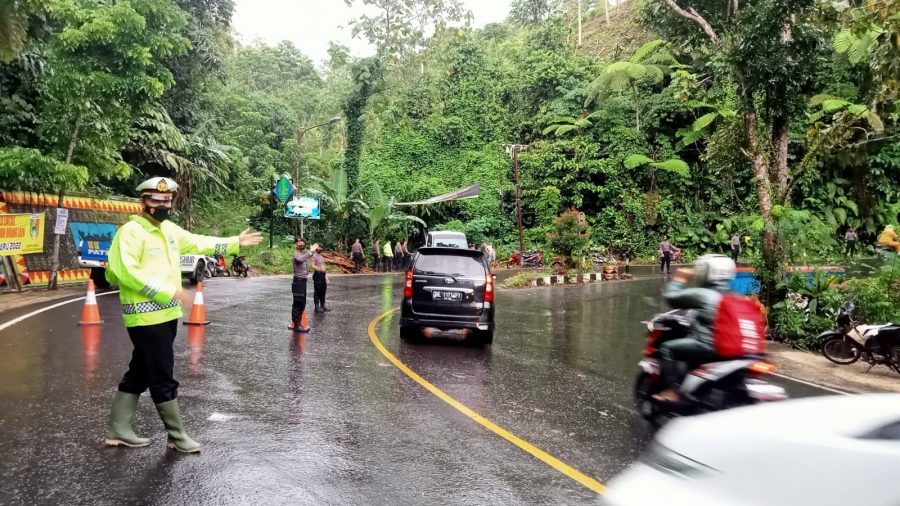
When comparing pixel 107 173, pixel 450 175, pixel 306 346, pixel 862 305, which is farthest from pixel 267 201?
pixel 862 305

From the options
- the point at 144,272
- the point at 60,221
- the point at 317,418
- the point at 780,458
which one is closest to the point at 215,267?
the point at 60,221

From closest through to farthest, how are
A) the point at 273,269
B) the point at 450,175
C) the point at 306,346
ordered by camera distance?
1. the point at 306,346
2. the point at 273,269
3. the point at 450,175

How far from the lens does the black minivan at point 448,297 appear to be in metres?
11.0

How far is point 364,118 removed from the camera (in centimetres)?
4019

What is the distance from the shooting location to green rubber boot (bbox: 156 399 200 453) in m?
5.14

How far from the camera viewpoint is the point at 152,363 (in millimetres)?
5023

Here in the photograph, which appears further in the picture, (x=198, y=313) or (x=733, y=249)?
(x=733, y=249)

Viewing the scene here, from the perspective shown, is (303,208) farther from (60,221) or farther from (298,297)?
(298,297)

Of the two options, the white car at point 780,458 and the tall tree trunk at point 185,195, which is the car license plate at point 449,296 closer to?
the white car at point 780,458

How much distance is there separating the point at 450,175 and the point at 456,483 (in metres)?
39.9

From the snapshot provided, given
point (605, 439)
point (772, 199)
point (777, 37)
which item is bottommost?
point (605, 439)

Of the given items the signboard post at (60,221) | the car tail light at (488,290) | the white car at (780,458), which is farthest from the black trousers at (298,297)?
the signboard post at (60,221)

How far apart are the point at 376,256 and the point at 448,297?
2313 centimetres

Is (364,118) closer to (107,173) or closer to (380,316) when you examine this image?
(107,173)
